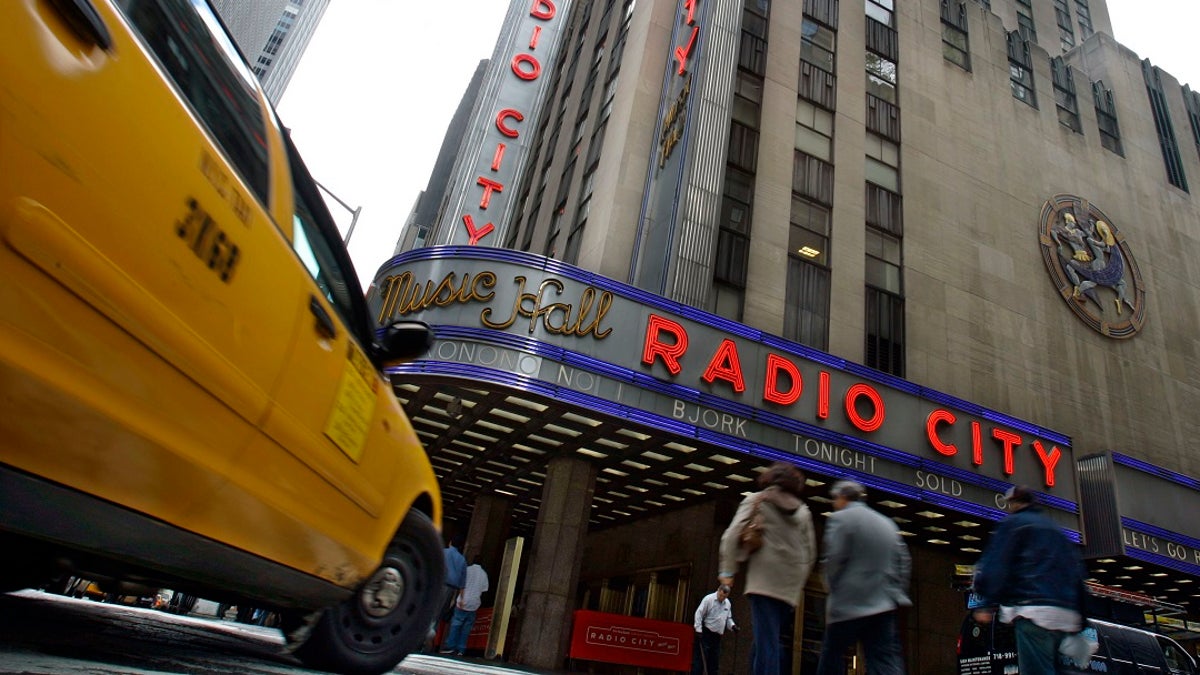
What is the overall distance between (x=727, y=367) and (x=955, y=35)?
65.6 ft

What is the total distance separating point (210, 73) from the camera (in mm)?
2375

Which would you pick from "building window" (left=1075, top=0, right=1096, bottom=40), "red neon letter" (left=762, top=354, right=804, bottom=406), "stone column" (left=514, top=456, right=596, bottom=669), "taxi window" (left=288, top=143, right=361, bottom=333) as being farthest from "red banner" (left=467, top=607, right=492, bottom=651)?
"building window" (left=1075, top=0, right=1096, bottom=40)

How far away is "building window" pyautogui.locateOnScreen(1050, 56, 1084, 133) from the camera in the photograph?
88.1ft

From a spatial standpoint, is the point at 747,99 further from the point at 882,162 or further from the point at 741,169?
the point at 882,162

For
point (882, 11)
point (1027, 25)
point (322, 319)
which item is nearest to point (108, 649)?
point (322, 319)

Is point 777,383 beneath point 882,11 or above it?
beneath

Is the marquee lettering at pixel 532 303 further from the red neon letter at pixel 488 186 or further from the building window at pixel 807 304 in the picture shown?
the red neon letter at pixel 488 186

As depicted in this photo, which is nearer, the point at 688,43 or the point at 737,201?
the point at 737,201

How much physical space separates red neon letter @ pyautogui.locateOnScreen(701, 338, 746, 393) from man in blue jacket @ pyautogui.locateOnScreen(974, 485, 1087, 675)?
894 cm

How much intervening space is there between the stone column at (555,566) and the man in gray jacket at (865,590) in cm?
1073

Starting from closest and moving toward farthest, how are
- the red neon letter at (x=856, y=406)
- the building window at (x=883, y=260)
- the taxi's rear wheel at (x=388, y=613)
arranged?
the taxi's rear wheel at (x=388, y=613) → the red neon letter at (x=856, y=406) → the building window at (x=883, y=260)

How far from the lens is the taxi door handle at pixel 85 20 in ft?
5.13

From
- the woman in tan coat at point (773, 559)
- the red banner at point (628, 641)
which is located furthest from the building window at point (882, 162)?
the woman in tan coat at point (773, 559)

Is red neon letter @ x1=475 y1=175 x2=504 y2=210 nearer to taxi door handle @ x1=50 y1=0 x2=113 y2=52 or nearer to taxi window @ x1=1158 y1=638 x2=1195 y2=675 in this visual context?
taxi window @ x1=1158 y1=638 x2=1195 y2=675
